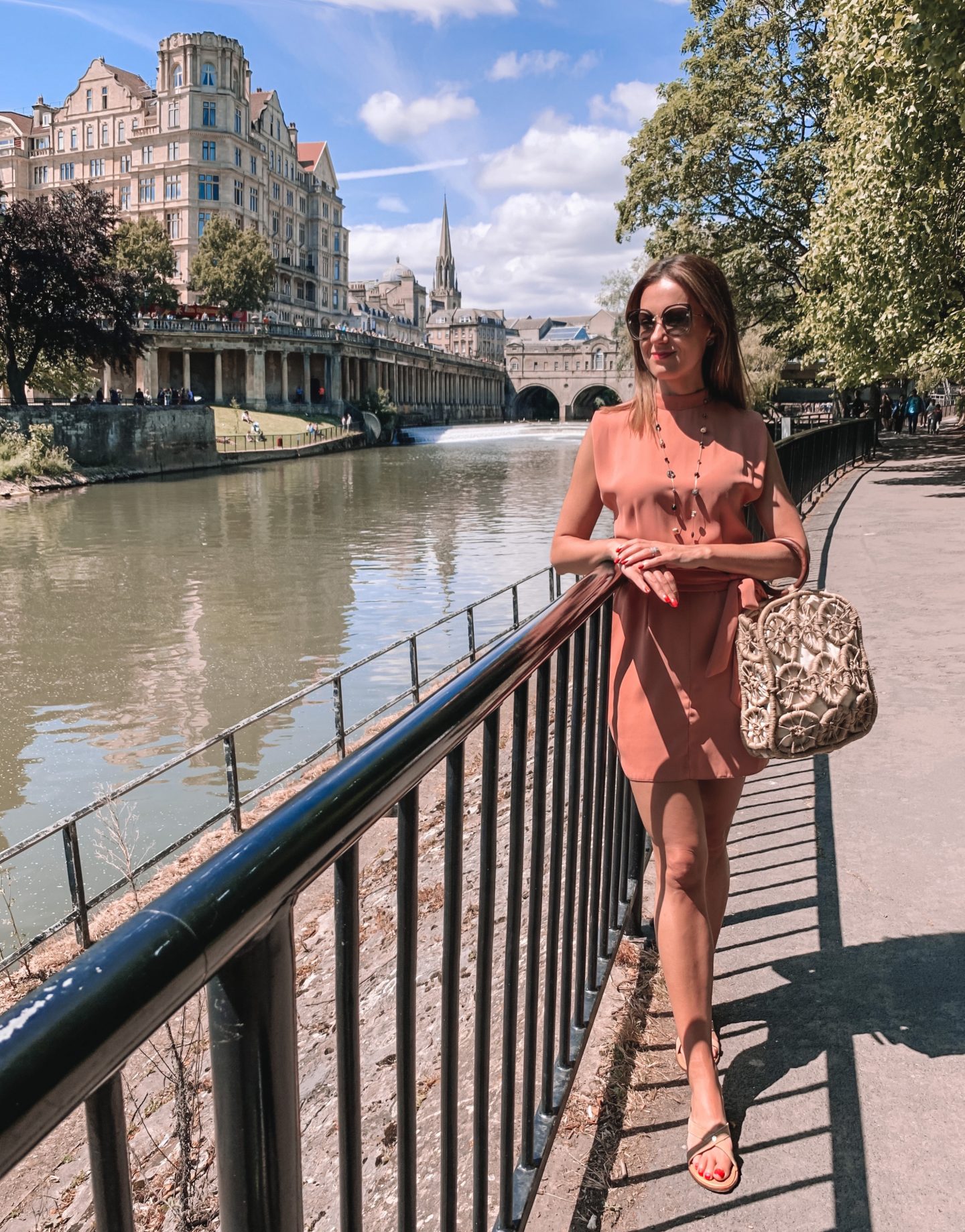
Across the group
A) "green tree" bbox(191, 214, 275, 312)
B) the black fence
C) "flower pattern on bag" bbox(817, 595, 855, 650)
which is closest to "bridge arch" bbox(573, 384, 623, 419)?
"green tree" bbox(191, 214, 275, 312)

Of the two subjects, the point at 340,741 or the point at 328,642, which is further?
the point at 328,642

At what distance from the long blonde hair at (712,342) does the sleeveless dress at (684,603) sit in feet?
0.13

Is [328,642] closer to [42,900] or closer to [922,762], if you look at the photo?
[42,900]

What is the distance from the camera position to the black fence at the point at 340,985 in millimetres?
910

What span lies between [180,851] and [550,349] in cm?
14192

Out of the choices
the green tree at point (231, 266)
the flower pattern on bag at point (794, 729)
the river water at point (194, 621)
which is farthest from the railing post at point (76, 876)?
the green tree at point (231, 266)

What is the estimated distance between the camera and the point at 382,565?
91.1 ft

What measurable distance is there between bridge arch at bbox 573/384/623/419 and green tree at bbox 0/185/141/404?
96.4m

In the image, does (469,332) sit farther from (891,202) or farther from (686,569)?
(686,569)

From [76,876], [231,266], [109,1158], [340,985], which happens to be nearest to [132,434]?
A: [231,266]

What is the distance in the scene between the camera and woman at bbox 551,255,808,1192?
291 cm

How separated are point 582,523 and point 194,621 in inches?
751

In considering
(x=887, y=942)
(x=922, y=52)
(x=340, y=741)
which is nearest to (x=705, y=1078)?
(x=887, y=942)

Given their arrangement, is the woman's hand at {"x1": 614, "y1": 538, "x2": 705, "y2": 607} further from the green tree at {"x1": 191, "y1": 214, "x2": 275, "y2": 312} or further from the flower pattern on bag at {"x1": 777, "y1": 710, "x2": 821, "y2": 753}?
the green tree at {"x1": 191, "y1": 214, "x2": 275, "y2": 312}
